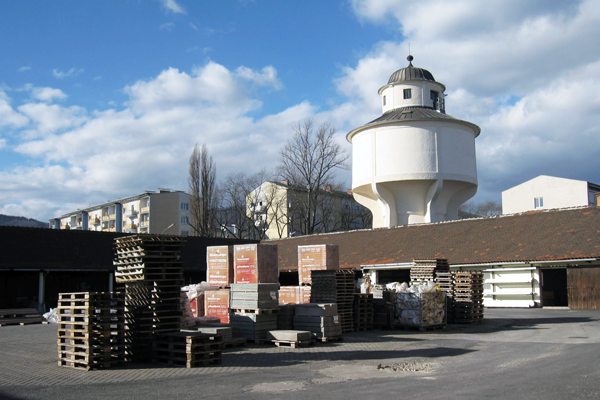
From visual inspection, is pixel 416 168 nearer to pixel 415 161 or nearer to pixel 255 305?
pixel 415 161

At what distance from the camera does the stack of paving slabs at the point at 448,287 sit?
70.2 feet

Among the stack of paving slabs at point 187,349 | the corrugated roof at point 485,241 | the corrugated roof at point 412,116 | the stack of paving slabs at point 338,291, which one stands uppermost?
the corrugated roof at point 412,116

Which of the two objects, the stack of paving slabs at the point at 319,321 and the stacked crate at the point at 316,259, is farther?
the stacked crate at the point at 316,259

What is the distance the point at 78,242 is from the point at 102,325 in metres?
23.8

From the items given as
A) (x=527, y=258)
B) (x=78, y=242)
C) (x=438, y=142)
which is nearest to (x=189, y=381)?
(x=527, y=258)

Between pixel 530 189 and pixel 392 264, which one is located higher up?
pixel 530 189

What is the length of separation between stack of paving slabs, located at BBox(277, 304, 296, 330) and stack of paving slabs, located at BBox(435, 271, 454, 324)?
23.2ft

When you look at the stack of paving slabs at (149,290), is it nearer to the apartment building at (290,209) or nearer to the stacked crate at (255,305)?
the stacked crate at (255,305)

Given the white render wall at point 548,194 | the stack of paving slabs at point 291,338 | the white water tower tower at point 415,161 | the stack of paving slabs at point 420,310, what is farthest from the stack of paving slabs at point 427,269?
the white render wall at point 548,194

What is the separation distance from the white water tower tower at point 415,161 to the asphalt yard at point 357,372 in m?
20.0

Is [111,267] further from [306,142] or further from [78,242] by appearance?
[306,142]

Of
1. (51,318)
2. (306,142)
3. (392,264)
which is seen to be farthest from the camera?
(306,142)

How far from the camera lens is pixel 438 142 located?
119 feet

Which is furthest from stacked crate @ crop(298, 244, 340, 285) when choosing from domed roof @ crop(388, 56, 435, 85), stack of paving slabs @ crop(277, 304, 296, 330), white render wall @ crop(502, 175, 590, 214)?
white render wall @ crop(502, 175, 590, 214)
